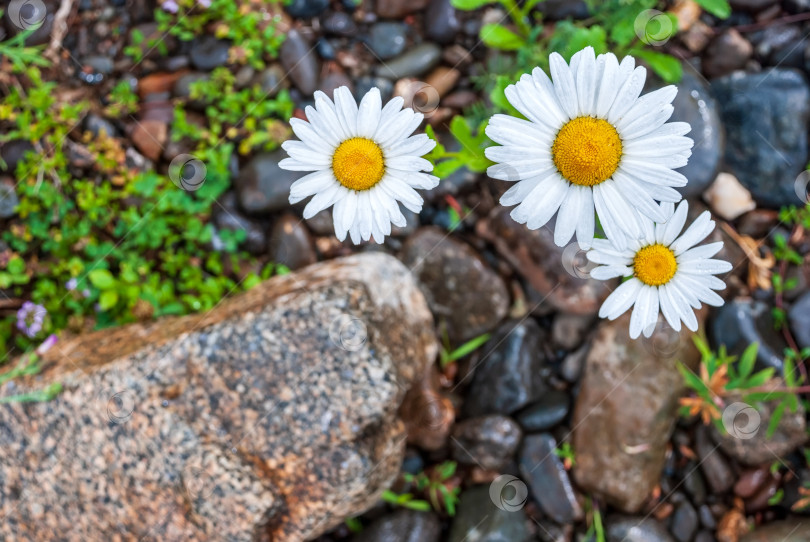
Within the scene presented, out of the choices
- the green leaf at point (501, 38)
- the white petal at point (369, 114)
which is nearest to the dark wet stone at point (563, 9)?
the green leaf at point (501, 38)

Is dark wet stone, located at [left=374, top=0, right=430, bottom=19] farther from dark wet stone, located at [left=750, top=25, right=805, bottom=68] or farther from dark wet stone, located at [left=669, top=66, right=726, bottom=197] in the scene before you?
dark wet stone, located at [left=750, top=25, right=805, bottom=68]

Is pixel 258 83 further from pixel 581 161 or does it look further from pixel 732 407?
pixel 732 407

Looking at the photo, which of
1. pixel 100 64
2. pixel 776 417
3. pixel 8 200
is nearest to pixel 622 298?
pixel 776 417

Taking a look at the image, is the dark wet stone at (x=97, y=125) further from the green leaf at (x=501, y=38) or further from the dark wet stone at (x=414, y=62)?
the green leaf at (x=501, y=38)

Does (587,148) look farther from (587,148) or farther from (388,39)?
(388,39)

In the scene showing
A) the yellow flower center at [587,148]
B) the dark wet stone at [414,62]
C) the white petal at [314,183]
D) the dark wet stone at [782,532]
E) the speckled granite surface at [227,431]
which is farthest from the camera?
the dark wet stone at [414,62]

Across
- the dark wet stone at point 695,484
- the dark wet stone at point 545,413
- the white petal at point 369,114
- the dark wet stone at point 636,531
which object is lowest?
the dark wet stone at point 695,484
